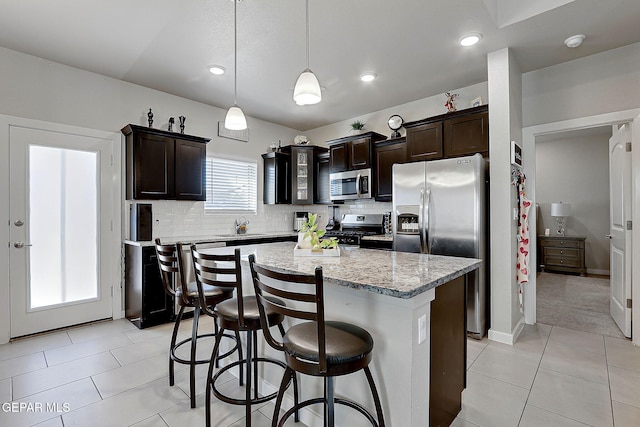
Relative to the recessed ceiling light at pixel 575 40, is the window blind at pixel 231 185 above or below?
below

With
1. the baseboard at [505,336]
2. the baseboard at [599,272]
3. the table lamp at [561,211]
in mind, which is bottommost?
the baseboard at [505,336]

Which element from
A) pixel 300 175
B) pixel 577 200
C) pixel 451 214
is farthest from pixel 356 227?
pixel 577 200

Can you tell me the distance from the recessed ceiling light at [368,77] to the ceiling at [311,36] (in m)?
0.07

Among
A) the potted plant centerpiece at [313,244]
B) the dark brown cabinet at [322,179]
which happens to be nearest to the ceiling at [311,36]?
the dark brown cabinet at [322,179]

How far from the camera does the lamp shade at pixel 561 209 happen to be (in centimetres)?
630

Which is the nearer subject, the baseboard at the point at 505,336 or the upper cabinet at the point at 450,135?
the baseboard at the point at 505,336

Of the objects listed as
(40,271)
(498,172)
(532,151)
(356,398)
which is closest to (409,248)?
(498,172)

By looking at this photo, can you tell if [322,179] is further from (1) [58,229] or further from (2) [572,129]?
(1) [58,229]

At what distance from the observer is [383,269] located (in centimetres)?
168

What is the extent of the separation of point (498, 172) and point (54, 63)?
15.7 feet

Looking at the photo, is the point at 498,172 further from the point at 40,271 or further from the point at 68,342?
the point at 40,271

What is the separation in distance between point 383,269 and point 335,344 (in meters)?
0.50

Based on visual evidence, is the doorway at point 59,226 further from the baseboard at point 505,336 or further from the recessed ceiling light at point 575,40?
the recessed ceiling light at point 575,40

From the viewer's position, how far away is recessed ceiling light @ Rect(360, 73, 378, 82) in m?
3.71
